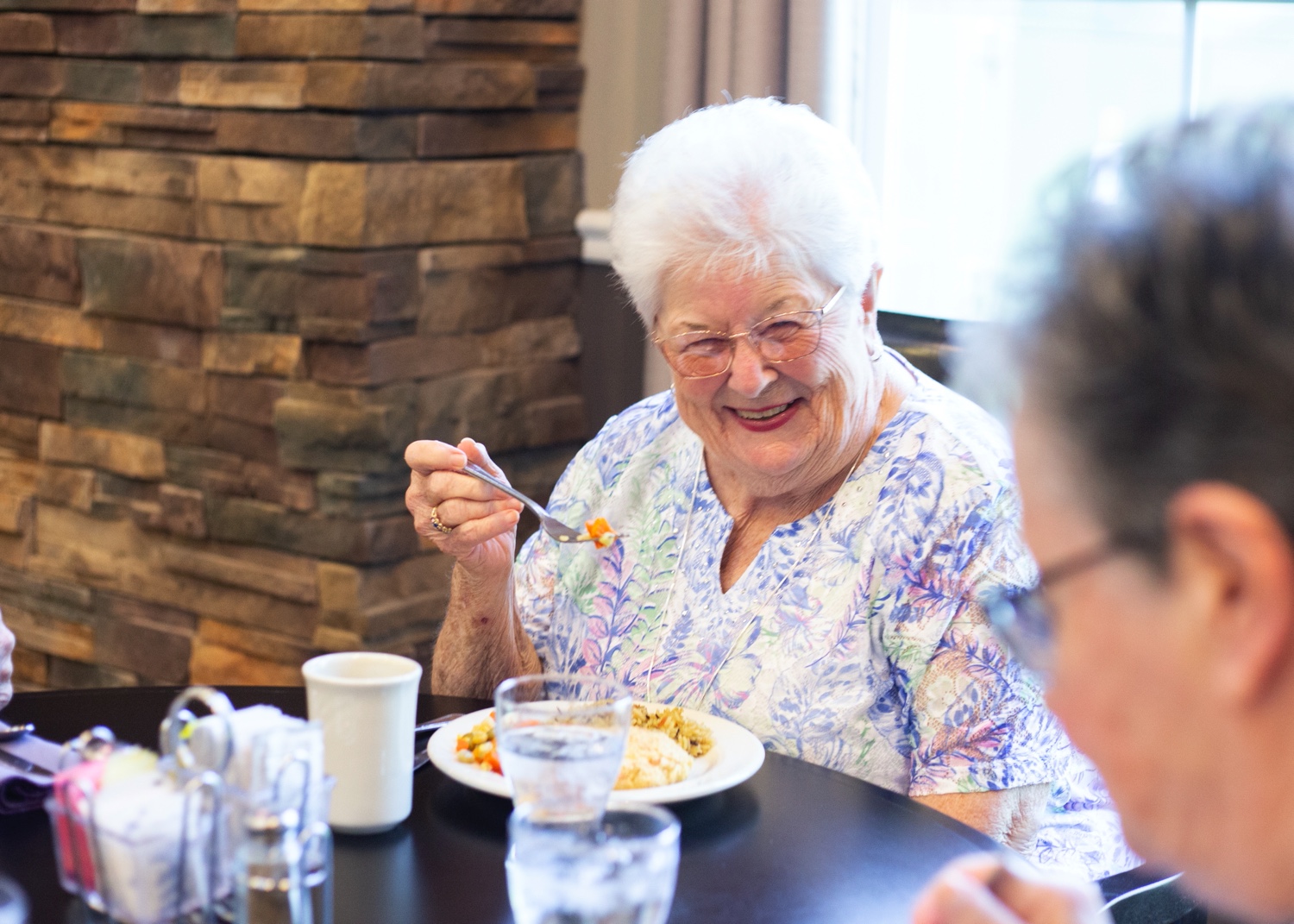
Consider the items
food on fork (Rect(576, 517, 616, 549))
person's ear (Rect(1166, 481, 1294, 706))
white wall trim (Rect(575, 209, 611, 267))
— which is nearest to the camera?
person's ear (Rect(1166, 481, 1294, 706))

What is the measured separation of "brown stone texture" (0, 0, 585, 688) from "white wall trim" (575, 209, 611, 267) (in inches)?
1.2

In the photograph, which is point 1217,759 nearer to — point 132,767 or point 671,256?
point 132,767

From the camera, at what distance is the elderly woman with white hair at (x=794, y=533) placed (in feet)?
4.84

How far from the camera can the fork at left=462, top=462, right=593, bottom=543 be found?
5.21ft

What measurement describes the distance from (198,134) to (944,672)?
1.86 meters

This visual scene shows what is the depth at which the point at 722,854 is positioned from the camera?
113 cm

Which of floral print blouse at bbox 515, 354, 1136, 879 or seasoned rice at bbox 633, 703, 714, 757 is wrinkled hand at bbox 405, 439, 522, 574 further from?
seasoned rice at bbox 633, 703, 714, 757

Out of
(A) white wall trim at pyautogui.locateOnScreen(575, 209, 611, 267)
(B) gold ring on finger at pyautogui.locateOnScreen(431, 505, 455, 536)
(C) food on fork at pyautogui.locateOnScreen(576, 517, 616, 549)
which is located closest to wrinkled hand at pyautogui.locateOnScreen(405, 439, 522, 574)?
(B) gold ring on finger at pyautogui.locateOnScreen(431, 505, 455, 536)

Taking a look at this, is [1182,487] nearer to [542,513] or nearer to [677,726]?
[677,726]

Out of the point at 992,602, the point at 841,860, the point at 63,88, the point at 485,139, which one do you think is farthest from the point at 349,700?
the point at 63,88

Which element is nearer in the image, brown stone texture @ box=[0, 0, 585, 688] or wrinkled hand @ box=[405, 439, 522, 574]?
wrinkled hand @ box=[405, 439, 522, 574]

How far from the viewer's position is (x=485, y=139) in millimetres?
2713

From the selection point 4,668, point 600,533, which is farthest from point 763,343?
point 4,668

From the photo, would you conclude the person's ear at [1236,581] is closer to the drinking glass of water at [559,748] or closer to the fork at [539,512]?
the drinking glass of water at [559,748]
